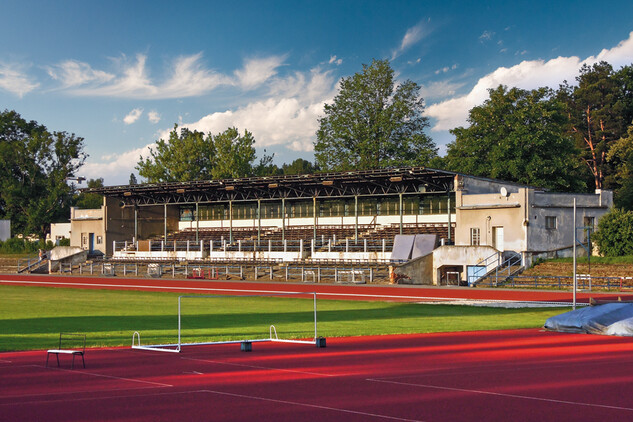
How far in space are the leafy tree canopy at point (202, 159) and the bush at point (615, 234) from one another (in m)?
51.6

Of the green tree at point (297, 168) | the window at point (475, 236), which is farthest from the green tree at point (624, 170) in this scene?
the green tree at point (297, 168)

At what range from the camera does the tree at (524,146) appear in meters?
61.5

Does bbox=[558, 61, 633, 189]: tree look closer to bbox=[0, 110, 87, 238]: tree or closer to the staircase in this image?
the staircase

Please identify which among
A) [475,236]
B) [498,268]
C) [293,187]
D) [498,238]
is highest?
[293,187]

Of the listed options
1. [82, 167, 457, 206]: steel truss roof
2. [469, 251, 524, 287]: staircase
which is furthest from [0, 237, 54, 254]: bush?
[469, 251, 524, 287]: staircase

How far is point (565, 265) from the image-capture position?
150 feet

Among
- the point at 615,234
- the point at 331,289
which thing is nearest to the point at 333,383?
the point at 331,289

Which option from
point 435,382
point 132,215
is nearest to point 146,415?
point 435,382

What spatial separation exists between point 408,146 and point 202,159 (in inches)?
1327

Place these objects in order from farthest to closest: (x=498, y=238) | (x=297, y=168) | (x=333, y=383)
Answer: (x=297, y=168)
(x=498, y=238)
(x=333, y=383)

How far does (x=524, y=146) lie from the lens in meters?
62.0

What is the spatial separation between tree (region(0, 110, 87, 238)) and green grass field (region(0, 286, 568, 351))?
208 ft

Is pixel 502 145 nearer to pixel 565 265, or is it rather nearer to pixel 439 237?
pixel 439 237

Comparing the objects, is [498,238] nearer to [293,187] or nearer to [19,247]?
[293,187]
